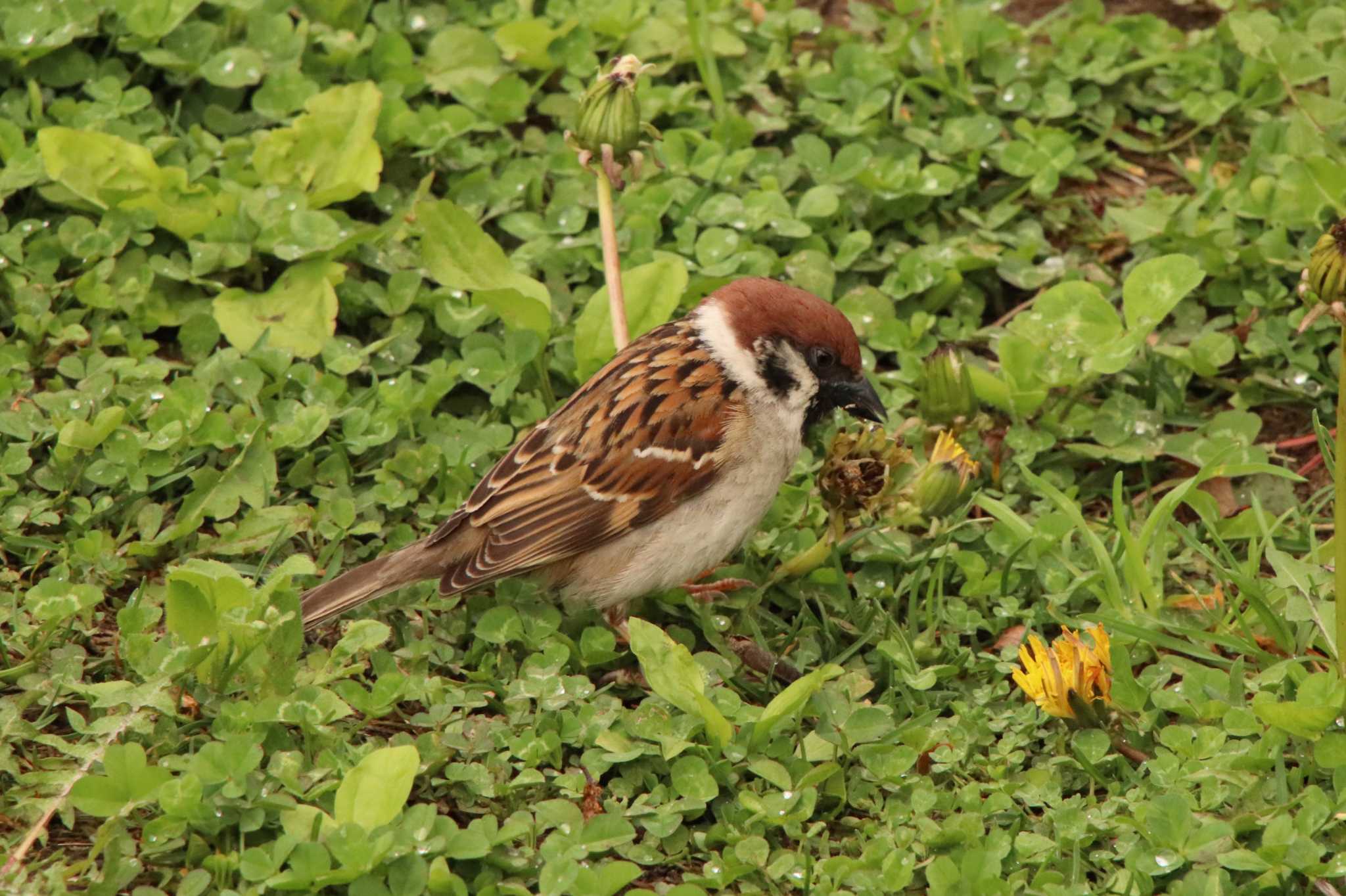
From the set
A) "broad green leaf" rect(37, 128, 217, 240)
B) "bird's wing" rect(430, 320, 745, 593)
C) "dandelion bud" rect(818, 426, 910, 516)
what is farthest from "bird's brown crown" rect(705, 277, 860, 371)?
"broad green leaf" rect(37, 128, 217, 240)

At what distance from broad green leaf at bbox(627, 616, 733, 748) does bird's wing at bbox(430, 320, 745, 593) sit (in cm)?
41

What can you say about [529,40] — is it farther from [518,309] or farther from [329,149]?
[518,309]

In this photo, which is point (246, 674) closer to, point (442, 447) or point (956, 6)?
point (442, 447)

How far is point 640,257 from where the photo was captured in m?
5.18

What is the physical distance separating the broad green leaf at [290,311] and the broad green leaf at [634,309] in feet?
2.45

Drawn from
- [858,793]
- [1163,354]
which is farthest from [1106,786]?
[1163,354]

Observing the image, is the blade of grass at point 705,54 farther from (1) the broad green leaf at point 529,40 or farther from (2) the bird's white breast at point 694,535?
(2) the bird's white breast at point 694,535

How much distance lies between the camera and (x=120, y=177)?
16.5ft

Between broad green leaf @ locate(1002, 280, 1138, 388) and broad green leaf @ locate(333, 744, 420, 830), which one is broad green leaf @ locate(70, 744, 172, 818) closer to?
broad green leaf @ locate(333, 744, 420, 830)

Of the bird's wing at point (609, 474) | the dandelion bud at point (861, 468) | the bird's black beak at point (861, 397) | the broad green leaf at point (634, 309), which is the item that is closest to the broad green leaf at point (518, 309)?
the broad green leaf at point (634, 309)

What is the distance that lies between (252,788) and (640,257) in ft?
7.50

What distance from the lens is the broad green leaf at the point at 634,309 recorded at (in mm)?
4805

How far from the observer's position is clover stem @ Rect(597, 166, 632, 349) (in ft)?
15.1

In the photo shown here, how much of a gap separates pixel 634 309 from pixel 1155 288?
4.98ft
